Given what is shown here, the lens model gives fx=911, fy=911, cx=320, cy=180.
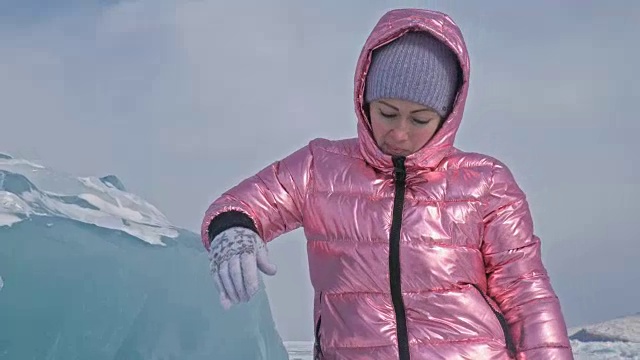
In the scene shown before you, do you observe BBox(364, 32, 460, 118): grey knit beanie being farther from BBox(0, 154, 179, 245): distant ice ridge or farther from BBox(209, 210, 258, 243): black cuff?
BBox(0, 154, 179, 245): distant ice ridge

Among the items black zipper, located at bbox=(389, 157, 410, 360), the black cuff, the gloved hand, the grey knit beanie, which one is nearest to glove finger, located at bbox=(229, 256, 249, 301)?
the gloved hand

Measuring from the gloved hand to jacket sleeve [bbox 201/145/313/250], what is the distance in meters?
0.04

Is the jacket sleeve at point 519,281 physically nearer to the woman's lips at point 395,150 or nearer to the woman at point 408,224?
the woman at point 408,224

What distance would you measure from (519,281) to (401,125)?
0.31 m

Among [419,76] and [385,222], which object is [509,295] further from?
[419,76]

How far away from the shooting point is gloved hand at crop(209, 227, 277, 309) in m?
1.26

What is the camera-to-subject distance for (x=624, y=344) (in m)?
4.08

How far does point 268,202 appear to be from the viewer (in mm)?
1438

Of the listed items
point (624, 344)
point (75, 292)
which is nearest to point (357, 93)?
point (75, 292)

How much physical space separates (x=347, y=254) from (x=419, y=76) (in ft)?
1.01

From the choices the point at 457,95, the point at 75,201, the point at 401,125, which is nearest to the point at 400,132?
the point at 401,125

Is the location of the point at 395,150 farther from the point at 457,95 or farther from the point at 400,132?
the point at 457,95

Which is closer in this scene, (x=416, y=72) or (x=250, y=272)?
(x=250, y=272)

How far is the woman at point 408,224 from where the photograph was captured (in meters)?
1.38
